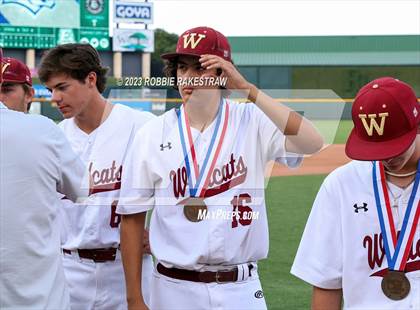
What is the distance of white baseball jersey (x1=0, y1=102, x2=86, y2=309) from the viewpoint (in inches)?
92.3

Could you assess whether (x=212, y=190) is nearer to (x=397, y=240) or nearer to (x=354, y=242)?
(x=354, y=242)

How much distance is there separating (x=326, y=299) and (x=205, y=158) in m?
0.82

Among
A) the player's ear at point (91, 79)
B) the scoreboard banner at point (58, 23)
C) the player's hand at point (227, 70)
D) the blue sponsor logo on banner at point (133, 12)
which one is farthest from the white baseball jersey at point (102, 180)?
the scoreboard banner at point (58, 23)

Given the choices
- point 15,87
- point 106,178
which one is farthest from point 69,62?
point 15,87

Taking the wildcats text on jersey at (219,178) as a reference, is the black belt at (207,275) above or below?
below

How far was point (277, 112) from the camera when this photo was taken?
2.80 meters

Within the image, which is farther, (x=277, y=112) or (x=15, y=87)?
(x=15, y=87)

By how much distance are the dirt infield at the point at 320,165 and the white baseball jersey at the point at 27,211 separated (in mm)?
12472

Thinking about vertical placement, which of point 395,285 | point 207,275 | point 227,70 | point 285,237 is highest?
point 227,70

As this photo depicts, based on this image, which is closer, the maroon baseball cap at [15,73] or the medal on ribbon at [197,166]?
the medal on ribbon at [197,166]

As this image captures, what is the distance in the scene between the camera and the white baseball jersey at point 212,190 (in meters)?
2.86

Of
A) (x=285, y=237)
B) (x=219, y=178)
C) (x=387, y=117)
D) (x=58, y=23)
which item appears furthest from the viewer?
(x=58, y=23)

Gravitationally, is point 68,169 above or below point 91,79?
below

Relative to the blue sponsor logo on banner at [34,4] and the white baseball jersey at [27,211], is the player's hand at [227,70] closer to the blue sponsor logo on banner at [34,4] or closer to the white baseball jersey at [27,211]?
the white baseball jersey at [27,211]
